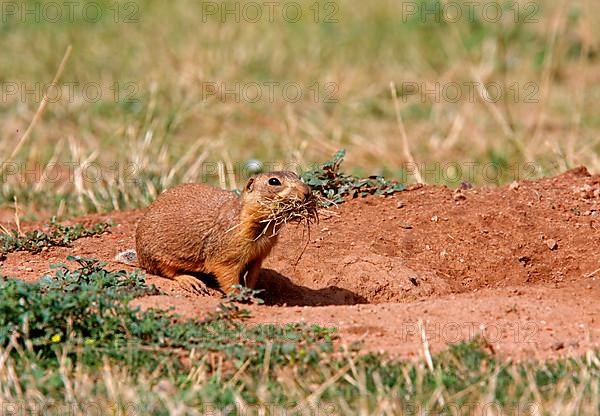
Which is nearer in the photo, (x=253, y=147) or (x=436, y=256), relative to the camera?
(x=436, y=256)

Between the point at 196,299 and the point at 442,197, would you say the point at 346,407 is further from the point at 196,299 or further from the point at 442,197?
the point at 442,197

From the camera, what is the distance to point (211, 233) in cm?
625

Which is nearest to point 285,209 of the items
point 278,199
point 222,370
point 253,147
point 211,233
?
point 278,199

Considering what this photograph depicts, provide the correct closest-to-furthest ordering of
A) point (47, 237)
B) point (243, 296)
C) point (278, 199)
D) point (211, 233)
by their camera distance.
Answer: point (243, 296) → point (278, 199) → point (211, 233) → point (47, 237)

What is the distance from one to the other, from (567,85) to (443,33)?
154 centimetres

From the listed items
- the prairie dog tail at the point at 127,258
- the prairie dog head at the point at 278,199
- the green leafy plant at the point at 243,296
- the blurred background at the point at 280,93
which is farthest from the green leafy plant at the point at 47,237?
the green leafy plant at the point at 243,296

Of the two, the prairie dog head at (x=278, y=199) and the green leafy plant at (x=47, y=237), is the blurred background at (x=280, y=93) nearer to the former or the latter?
the green leafy plant at (x=47, y=237)

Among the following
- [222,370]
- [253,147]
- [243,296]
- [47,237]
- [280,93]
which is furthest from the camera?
[280,93]

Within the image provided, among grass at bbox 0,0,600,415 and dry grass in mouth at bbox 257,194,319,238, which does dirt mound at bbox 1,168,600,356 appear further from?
dry grass in mouth at bbox 257,194,319,238

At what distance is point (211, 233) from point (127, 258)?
712 millimetres

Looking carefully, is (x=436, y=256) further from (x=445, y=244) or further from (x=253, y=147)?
(x=253, y=147)

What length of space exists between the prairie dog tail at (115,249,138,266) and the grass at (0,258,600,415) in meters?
1.29

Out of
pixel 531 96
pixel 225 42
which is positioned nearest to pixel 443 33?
pixel 531 96

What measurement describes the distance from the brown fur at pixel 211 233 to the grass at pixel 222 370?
35.3 inches
